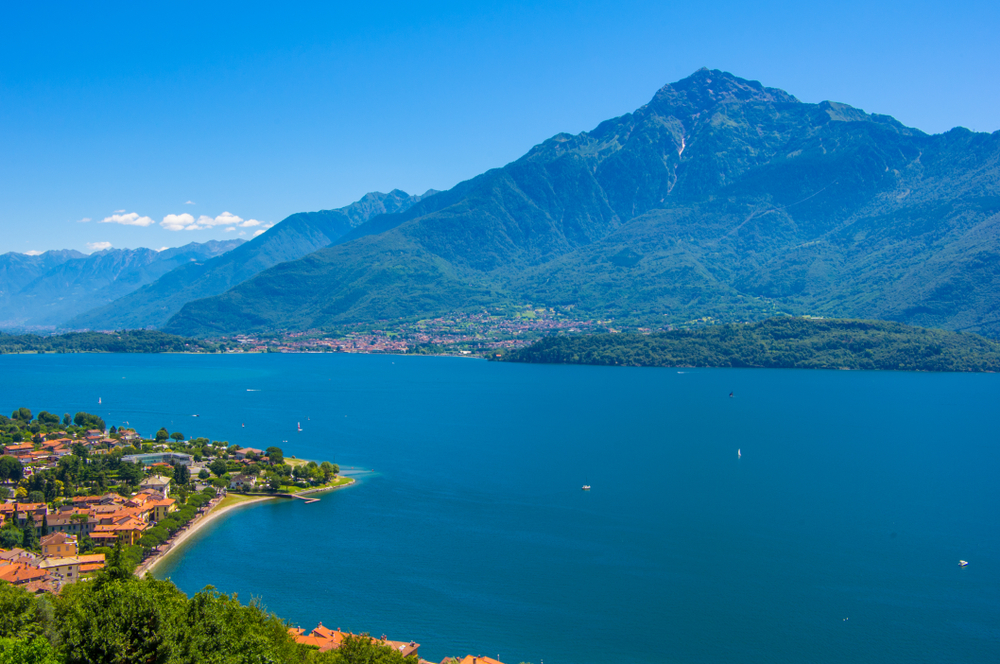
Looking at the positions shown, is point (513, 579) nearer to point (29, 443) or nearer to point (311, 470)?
point (311, 470)

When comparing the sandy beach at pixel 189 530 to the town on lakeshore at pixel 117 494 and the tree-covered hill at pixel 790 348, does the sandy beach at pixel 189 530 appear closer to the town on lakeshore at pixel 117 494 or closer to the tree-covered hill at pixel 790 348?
the town on lakeshore at pixel 117 494

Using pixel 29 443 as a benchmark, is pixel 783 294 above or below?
above

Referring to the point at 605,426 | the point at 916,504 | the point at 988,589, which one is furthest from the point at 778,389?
the point at 988,589

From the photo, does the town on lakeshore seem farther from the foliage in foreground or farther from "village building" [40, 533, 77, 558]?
the foliage in foreground

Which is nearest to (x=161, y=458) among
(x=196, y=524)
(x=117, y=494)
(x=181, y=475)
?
(x=181, y=475)

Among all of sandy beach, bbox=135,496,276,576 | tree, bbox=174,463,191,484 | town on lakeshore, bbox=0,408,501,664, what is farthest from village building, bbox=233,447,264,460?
sandy beach, bbox=135,496,276,576

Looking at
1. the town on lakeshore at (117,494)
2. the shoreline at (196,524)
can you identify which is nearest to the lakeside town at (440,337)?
the town on lakeshore at (117,494)

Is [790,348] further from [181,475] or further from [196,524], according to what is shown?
[196,524]
